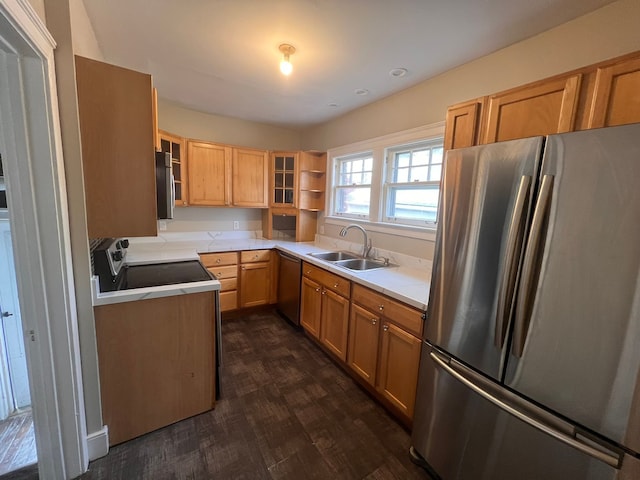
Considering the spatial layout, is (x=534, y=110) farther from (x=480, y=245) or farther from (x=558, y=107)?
(x=480, y=245)

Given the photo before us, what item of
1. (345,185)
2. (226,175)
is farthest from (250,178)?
(345,185)

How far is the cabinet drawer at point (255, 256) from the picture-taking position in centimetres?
326

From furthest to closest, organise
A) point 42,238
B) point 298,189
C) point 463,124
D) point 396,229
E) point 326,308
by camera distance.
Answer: point 298,189
point 396,229
point 326,308
point 463,124
point 42,238

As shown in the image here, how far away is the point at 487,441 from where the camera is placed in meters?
1.21

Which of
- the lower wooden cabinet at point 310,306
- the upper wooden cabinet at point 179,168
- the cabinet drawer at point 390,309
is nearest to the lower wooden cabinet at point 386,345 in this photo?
the cabinet drawer at point 390,309

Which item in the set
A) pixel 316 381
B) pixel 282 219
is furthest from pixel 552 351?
pixel 282 219

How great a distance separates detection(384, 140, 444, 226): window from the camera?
7.90 feet

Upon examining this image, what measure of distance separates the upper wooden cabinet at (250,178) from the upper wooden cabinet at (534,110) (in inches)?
106

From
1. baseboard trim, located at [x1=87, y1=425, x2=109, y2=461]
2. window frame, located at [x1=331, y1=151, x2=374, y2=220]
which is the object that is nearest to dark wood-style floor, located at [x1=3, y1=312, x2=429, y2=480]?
baseboard trim, located at [x1=87, y1=425, x2=109, y2=461]

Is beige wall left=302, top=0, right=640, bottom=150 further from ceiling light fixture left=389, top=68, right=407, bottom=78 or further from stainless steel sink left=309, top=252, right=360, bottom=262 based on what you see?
stainless steel sink left=309, top=252, right=360, bottom=262

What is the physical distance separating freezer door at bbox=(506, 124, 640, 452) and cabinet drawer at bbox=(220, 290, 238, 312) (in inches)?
111

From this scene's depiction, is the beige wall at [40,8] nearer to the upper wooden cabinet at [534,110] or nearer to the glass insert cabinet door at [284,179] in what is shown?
the upper wooden cabinet at [534,110]

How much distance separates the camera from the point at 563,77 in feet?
4.09

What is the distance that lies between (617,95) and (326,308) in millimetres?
2209
